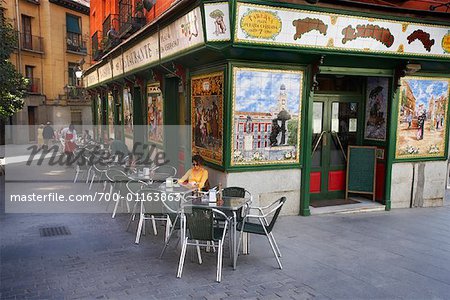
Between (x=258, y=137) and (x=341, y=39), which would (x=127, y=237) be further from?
(x=341, y=39)

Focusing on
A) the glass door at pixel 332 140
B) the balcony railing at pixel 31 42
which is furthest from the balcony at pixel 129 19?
the balcony railing at pixel 31 42

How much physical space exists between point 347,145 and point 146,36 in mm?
5764

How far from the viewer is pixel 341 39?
24.0ft

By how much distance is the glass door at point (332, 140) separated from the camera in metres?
8.91

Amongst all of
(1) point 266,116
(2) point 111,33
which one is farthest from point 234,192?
(2) point 111,33

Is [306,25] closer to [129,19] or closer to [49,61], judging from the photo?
[129,19]

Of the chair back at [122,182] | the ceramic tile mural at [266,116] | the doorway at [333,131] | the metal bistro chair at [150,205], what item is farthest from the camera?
the doorway at [333,131]

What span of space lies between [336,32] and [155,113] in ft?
20.4

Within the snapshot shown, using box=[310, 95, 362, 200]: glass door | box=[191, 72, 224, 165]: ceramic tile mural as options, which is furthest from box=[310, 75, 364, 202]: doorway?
box=[191, 72, 224, 165]: ceramic tile mural

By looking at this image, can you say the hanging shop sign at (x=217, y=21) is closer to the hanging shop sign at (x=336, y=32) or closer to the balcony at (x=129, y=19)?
the hanging shop sign at (x=336, y=32)

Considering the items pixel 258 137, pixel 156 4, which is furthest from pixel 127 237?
pixel 156 4

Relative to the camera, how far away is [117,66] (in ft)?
46.2

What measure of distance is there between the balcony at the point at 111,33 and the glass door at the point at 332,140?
29.0 ft

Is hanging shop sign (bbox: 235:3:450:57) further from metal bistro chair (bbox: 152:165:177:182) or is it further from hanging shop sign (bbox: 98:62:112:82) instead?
hanging shop sign (bbox: 98:62:112:82)
